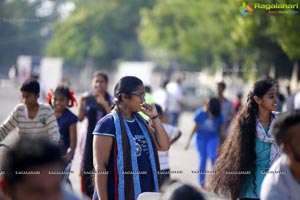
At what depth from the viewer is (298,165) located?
4129mm

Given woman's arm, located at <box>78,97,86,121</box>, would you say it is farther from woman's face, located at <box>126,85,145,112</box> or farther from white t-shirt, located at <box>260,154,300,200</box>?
white t-shirt, located at <box>260,154,300,200</box>

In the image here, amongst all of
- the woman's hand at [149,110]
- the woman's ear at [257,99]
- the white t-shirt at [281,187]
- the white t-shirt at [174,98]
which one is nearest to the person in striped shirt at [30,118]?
the woman's hand at [149,110]

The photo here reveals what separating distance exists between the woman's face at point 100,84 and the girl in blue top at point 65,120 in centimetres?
56

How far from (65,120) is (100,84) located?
1.11m

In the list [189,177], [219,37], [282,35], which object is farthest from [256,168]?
[219,37]

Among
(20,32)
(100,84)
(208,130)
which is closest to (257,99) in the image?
(100,84)

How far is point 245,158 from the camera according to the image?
668cm

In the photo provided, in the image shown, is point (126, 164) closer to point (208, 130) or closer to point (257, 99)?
point (257, 99)

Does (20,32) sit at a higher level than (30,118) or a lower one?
higher

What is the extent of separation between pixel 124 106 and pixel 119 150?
0.41 m

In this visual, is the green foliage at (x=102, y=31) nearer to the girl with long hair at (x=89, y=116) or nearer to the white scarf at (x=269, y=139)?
the girl with long hair at (x=89, y=116)

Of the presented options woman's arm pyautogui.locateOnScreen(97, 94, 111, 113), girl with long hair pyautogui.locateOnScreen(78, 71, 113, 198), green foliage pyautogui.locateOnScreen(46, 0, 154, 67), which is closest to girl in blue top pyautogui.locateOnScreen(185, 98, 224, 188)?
girl with long hair pyautogui.locateOnScreen(78, 71, 113, 198)

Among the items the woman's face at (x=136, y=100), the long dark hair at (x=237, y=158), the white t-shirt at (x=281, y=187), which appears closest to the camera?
the white t-shirt at (x=281, y=187)

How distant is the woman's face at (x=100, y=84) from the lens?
9859 mm
